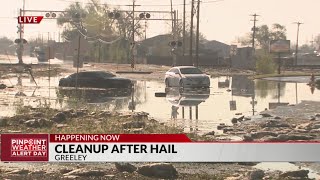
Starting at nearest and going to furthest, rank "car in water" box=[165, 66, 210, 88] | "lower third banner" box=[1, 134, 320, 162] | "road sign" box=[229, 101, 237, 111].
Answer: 1. "lower third banner" box=[1, 134, 320, 162]
2. "road sign" box=[229, 101, 237, 111]
3. "car in water" box=[165, 66, 210, 88]

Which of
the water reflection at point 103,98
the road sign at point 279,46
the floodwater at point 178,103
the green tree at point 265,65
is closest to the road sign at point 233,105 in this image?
the floodwater at point 178,103

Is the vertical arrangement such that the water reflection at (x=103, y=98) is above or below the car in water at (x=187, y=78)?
below

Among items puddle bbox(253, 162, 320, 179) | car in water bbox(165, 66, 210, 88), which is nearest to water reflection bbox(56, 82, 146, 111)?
car in water bbox(165, 66, 210, 88)

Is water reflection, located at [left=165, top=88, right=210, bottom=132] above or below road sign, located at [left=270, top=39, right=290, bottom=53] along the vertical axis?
below

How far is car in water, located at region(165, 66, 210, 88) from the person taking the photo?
32031 millimetres

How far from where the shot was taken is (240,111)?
22.1 metres

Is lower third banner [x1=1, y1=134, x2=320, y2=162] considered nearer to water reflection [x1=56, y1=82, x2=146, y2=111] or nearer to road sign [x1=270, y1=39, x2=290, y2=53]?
water reflection [x1=56, y1=82, x2=146, y2=111]

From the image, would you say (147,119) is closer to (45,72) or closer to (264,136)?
(264,136)

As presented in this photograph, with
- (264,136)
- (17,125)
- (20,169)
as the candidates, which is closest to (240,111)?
(264,136)

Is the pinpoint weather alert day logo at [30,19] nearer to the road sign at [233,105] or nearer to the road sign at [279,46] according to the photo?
the road sign at [233,105]

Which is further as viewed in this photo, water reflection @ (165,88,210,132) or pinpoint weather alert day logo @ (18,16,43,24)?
water reflection @ (165,88,210,132)

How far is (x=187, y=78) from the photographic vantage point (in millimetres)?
32094

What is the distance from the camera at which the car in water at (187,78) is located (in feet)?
105

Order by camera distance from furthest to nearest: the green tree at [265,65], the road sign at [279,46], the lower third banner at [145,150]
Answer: the road sign at [279,46]
the green tree at [265,65]
the lower third banner at [145,150]
